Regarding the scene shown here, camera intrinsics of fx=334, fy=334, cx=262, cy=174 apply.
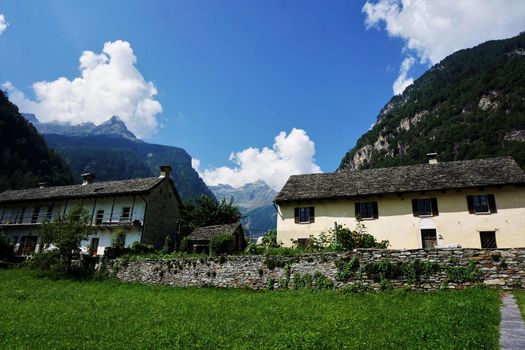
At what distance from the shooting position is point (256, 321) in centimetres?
1106

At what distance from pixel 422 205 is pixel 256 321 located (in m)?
20.8

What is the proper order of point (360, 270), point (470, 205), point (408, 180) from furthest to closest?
point (408, 180), point (470, 205), point (360, 270)

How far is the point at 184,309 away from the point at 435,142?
117m

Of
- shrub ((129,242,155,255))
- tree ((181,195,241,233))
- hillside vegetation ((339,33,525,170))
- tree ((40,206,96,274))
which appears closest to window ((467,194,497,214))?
shrub ((129,242,155,255))

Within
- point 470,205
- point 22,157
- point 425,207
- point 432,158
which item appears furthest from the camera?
point 22,157

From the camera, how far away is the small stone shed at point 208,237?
1229 inches

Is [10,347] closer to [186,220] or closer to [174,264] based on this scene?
[174,264]

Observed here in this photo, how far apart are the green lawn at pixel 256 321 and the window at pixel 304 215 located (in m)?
12.8

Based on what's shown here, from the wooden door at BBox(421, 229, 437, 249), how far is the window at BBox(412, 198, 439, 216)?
4.42 feet

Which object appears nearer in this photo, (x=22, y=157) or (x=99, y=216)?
(x=99, y=216)

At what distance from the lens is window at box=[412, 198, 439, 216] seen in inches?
1045

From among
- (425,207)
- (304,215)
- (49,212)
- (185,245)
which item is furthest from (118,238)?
(425,207)

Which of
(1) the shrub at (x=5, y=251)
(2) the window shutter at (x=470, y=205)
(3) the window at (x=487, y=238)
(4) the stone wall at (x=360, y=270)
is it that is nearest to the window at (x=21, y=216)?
(1) the shrub at (x=5, y=251)

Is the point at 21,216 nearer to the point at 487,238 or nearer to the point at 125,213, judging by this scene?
the point at 125,213
